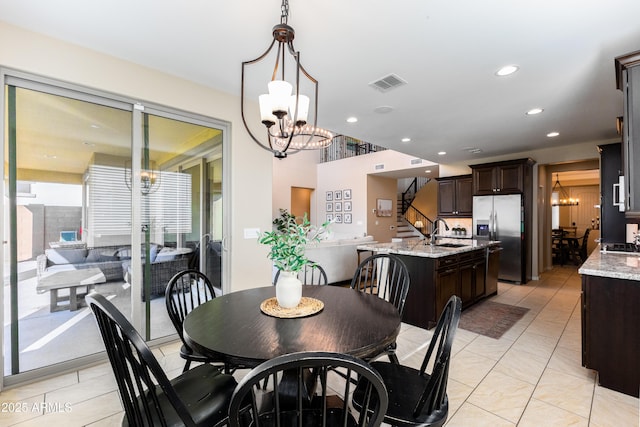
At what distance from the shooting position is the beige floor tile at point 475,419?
74.9 inches

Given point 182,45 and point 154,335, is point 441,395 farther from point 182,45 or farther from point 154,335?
point 182,45

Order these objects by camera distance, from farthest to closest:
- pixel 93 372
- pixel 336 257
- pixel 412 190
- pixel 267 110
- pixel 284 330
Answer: pixel 412 190, pixel 336 257, pixel 93 372, pixel 267 110, pixel 284 330

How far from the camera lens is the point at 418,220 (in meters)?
11.6

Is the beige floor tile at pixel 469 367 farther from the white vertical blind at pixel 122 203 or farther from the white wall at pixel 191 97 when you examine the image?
the white vertical blind at pixel 122 203

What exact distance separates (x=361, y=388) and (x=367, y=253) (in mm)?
4719

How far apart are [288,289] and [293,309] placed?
13 cm

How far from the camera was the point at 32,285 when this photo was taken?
2.41 meters

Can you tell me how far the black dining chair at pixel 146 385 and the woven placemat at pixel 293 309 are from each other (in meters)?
0.41

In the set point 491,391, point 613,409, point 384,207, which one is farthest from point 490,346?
point 384,207

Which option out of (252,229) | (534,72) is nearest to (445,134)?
(534,72)

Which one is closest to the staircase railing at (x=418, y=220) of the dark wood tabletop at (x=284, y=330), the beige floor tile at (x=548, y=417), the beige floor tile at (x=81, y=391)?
the beige floor tile at (x=548, y=417)

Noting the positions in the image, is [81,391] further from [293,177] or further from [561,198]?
[561,198]

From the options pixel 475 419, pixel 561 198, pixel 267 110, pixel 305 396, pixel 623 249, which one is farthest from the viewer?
pixel 561 198

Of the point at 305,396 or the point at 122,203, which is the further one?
the point at 122,203
